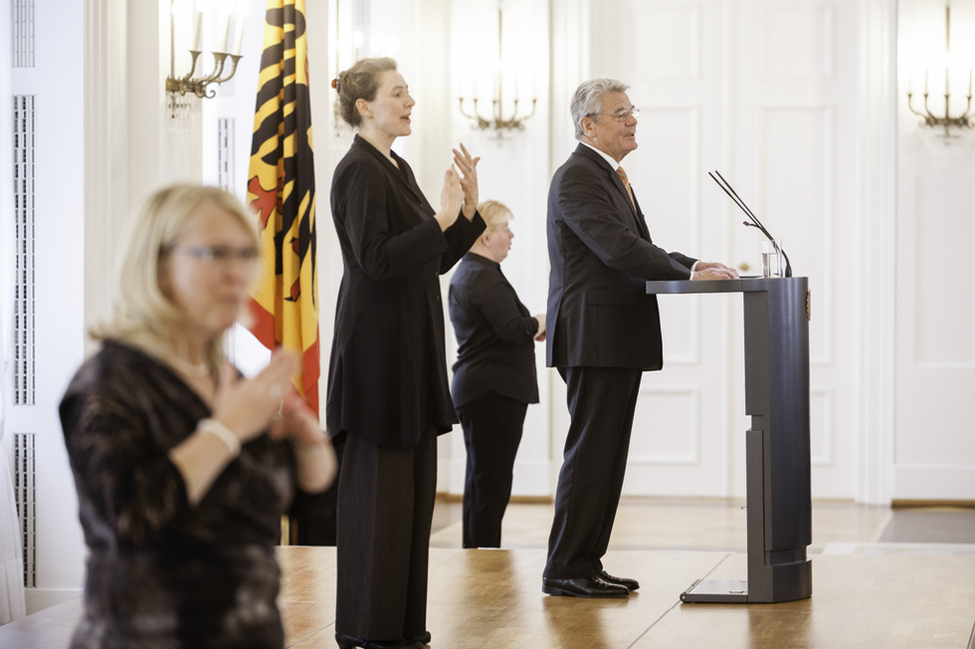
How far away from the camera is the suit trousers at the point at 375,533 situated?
280 centimetres

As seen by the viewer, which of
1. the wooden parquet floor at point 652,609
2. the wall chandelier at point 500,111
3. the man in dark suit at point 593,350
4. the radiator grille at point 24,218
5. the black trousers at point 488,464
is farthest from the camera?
the wall chandelier at point 500,111

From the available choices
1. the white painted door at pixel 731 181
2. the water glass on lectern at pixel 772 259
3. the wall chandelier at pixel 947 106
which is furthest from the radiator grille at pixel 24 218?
the wall chandelier at pixel 947 106

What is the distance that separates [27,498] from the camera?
386 centimetres

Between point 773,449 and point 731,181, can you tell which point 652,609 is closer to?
point 773,449

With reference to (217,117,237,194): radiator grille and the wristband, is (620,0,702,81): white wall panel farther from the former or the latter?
the wristband

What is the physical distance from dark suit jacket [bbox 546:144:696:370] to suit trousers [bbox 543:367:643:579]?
7cm

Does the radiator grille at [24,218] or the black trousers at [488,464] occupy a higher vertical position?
the radiator grille at [24,218]

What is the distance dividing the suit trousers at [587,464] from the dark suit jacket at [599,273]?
67 millimetres

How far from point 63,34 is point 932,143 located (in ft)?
15.9

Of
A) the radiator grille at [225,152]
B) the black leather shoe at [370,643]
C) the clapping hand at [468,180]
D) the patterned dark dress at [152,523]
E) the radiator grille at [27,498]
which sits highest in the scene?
the radiator grille at [225,152]

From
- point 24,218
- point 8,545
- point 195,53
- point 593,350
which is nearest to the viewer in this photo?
point 593,350

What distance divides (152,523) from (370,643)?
155cm

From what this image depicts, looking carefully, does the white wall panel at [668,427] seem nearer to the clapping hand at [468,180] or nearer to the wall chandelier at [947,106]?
the wall chandelier at [947,106]

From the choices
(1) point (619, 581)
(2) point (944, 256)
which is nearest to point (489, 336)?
(1) point (619, 581)
